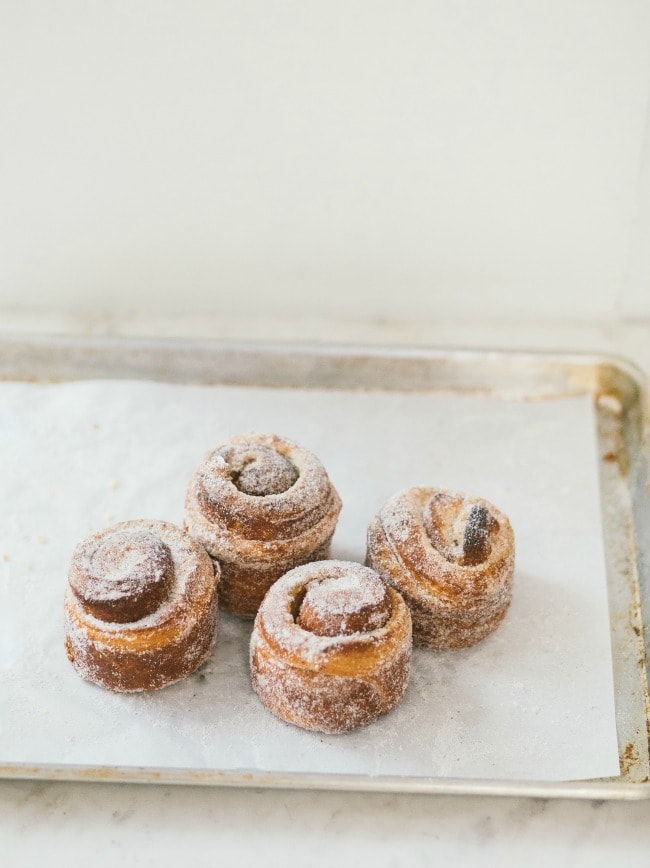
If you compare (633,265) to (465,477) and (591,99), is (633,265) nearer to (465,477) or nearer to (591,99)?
(591,99)

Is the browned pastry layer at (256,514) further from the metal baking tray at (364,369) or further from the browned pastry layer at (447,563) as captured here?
the metal baking tray at (364,369)

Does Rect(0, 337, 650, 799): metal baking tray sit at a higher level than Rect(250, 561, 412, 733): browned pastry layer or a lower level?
higher

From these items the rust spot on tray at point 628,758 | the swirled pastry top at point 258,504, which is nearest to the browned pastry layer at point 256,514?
the swirled pastry top at point 258,504

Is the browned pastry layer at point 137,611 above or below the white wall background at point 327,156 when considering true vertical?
below

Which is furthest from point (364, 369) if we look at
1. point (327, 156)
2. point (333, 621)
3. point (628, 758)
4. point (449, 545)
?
point (628, 758)

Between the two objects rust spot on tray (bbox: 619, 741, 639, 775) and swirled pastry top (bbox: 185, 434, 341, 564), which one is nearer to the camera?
rust spot on tray (bbox: 619, 741, 639, 775)

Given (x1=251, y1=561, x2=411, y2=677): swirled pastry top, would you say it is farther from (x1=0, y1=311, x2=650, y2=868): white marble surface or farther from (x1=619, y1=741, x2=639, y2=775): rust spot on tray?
(x1=619, y1=741, x2=639, y2=775): rust spot on tray

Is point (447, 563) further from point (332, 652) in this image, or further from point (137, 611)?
point (137, 611)

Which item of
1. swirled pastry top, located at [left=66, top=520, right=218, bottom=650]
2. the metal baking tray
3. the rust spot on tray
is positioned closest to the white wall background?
the metal baking tray
